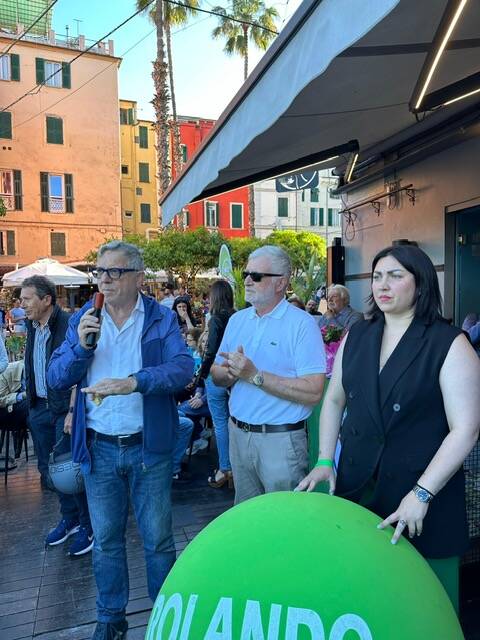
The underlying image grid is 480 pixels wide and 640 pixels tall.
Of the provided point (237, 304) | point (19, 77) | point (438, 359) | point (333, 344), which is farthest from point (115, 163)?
point (438, 359)

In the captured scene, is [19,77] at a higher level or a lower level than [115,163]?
higher

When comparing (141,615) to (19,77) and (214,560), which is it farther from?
(19,77)

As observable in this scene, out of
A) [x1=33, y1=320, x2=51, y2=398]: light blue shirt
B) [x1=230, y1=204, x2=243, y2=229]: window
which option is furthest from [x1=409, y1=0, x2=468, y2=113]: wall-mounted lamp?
[x1=230, y1=204, x2=243, y2=229]: window

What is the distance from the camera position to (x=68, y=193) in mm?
31078

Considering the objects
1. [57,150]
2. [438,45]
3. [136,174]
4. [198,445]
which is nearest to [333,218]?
[136,174]

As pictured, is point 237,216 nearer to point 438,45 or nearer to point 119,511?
point 438,45

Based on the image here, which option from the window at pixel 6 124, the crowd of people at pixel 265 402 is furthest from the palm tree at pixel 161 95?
the crowd of people at pixel 265 402

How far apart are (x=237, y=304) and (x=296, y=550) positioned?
7756mm

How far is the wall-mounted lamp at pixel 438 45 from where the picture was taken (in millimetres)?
2496

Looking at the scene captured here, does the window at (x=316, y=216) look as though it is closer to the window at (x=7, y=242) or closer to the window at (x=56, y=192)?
the window at (x=56, y=192)

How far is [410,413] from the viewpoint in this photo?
171 centimetres

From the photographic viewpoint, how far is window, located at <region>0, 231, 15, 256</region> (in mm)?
29469

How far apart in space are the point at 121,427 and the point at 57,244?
30.7 m

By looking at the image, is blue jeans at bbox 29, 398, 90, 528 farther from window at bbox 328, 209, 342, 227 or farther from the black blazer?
window at bbox 328, 209, 342, 227
